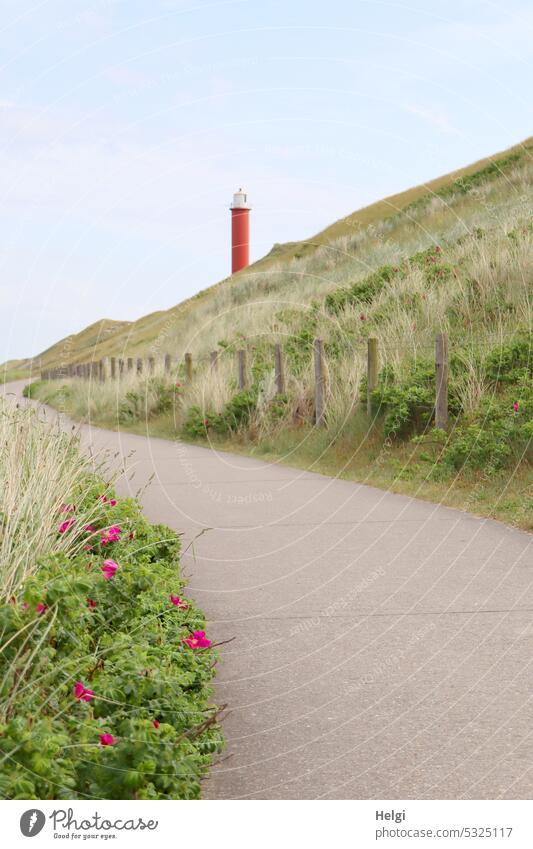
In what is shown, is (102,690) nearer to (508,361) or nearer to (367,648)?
(367,648)

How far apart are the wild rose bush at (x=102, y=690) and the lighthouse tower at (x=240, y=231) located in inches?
2098

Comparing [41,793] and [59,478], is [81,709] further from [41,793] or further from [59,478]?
[59,478]

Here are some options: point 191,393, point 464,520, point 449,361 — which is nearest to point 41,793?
point 464,520

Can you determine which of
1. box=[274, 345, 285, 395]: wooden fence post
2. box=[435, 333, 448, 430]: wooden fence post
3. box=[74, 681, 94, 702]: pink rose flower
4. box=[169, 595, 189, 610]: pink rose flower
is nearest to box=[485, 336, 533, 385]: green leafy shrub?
box=[435, 333, 448, 430]: wooden fence post

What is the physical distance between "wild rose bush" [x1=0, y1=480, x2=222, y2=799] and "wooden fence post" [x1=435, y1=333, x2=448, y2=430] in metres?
8.50

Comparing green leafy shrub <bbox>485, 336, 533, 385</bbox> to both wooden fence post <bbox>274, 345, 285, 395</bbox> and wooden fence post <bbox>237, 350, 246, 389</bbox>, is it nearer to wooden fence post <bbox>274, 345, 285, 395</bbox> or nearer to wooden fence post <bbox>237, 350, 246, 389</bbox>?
wooden fence post <bbox>274, 345, 285, 395</bbox>

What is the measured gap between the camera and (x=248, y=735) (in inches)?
179

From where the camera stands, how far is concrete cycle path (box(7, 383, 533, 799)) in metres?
4.11

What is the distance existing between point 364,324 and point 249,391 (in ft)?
8.64

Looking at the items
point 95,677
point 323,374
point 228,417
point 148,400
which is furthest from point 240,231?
point 95,677

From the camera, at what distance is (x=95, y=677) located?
4.30 meters

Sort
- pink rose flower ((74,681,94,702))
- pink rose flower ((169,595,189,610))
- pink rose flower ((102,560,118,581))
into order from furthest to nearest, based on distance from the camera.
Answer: pink rose flower ((169,595,189,610)) → pink rose flower ((102,560,118,581)) → pink rose flower ((74,681,94,702))

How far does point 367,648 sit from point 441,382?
8359 millimetres
